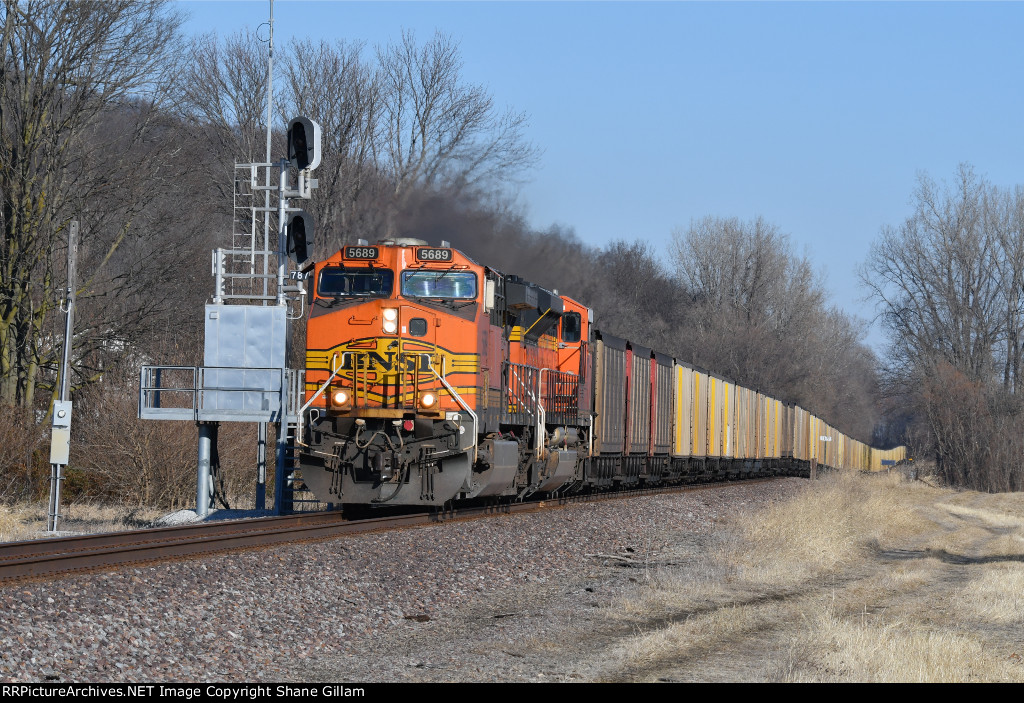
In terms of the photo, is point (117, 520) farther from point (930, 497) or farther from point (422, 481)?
point (930, 497)

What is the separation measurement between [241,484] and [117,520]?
207 inches

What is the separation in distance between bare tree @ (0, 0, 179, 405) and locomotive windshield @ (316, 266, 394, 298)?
12.4 meters

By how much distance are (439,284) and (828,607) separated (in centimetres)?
718

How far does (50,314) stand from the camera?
28156 mm

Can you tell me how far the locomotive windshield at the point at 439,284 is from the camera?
15.4 meters

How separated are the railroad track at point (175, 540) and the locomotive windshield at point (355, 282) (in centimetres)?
313

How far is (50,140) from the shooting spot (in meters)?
25.4

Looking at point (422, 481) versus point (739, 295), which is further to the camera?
point (739, 295)

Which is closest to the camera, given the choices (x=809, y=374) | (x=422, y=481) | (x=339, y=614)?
(x=339, y=614)

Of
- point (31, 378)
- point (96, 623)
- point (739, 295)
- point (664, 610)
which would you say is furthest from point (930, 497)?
point (96, 623)

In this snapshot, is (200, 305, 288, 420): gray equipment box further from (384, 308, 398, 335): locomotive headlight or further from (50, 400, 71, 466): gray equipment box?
(384, 308, 398, 335): locomotive headlight

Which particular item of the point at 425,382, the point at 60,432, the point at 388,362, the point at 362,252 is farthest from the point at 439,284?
the point at 60,432

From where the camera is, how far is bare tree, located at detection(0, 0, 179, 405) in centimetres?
2488

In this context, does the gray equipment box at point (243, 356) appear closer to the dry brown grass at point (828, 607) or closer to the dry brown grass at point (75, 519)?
the dry brown grass at point (75, 519)
